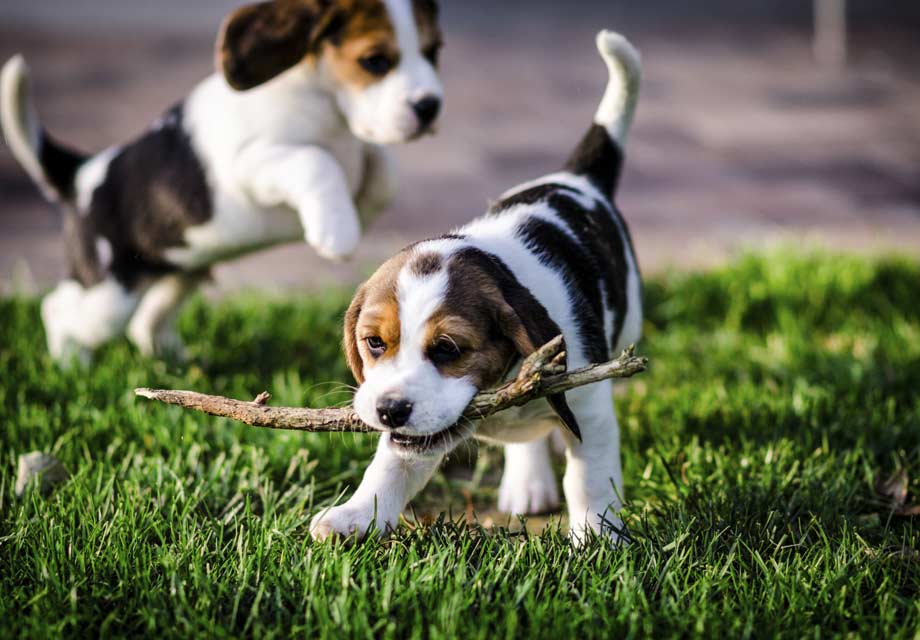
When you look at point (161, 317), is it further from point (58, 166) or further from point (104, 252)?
point (58, 166)

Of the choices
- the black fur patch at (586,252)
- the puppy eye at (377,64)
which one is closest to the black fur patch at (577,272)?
the black fur patch at (586,252)

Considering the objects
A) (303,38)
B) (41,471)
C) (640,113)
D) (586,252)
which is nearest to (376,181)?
(303,38)

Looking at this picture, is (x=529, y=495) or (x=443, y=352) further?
(x=529, y=495)

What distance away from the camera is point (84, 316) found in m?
4.57

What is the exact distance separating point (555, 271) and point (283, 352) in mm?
2154

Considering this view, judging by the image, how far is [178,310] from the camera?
4.97 metres

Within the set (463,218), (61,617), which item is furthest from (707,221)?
(61,617)

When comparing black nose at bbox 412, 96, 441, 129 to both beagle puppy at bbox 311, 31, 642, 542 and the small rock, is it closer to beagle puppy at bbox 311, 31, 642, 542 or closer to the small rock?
beagle puppy at bbox 311, 31, 642, 542

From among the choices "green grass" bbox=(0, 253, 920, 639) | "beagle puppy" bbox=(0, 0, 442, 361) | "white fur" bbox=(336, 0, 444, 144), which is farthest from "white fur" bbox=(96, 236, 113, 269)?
"white fur" bbox=(336, 0, 444, 144)

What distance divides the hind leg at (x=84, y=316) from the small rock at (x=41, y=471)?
113 centimetres

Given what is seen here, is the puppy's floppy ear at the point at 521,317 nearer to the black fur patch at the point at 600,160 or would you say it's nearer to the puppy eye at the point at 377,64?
the black fur patch at the point at 600,160

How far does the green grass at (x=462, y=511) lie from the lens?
256 cm

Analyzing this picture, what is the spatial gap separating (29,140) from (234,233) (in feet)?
3.43

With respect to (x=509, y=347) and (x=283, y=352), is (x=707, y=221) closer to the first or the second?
(x=283, y=352)
